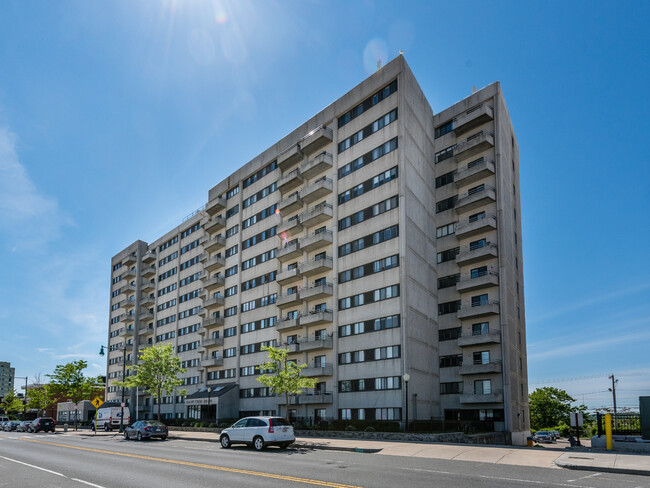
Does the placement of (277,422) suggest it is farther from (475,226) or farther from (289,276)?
(289,276)

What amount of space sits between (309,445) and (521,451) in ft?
38.8

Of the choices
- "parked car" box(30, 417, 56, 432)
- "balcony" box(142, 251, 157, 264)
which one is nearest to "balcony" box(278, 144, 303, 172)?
"parked car" box(30, 417, 56, 432)

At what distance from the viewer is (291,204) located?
206ft

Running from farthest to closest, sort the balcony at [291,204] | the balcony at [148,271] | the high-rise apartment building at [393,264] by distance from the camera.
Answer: the balcony at [148,271], the balcony at [291,204], the high-rise apartment building at [393,264]

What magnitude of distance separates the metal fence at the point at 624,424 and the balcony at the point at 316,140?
133 ft

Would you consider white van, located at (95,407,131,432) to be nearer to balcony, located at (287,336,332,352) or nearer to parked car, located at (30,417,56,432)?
parked car, located at (30,417,56,432)

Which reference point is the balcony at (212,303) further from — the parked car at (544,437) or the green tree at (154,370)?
the parked car at (544,437)

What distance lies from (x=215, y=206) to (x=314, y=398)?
117 feet

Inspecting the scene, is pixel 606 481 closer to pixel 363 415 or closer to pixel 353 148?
pixel 363 415

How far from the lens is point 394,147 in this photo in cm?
5194

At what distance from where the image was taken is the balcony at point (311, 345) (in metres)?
54.2

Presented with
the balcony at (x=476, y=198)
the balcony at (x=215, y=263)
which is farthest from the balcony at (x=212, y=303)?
the balcony at (x=476, y=198)

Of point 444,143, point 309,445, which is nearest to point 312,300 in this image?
point 444,143

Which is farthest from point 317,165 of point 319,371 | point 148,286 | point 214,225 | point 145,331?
point 145,331
